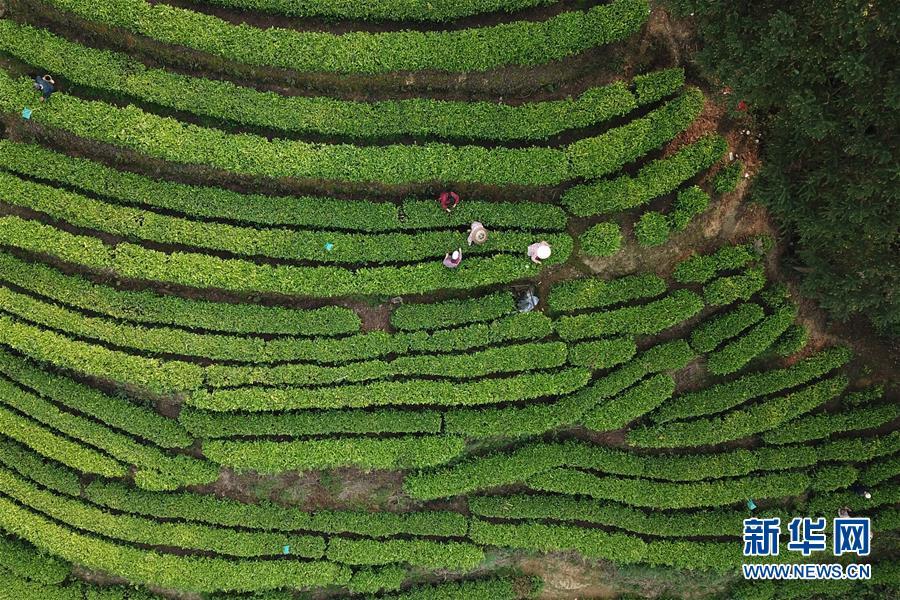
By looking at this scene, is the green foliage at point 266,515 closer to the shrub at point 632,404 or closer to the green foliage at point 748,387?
the shrub at point 632,404

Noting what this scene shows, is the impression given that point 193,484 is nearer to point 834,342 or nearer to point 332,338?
point 332,338

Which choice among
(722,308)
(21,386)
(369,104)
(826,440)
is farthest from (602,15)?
(21,386)

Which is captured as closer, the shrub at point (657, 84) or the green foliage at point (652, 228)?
the shrub at point (657, 84)

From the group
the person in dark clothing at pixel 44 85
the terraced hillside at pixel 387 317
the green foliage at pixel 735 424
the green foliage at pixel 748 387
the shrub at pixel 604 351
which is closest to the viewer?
the person in dark clothing at pixel 44 85

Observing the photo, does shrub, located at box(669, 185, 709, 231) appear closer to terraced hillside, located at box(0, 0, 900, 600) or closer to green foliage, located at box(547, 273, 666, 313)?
terraced hillside, located at box(0, 0, 900, 600)

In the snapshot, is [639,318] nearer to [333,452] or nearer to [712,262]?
[712,262]

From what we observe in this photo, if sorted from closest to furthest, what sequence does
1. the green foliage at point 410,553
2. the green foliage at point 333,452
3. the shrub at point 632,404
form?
the green foliage at point 333,452
the shrub at point 632,404
the green foliage at point 410,553

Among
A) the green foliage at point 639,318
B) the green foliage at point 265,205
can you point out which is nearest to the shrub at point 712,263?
the green foliage at point 639,318

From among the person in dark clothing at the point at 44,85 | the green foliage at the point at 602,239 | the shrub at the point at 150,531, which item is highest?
the person in dark clothing at the point at 44,85
